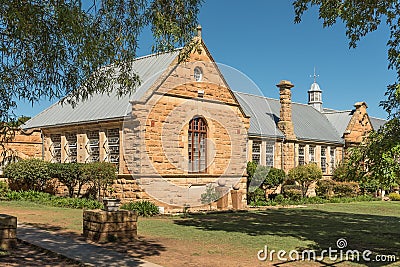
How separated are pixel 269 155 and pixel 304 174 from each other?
8.08ft

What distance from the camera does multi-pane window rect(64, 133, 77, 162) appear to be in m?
24.3

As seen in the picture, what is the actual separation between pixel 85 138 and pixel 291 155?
14.3 m

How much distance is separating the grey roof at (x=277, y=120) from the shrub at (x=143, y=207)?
10.9 m

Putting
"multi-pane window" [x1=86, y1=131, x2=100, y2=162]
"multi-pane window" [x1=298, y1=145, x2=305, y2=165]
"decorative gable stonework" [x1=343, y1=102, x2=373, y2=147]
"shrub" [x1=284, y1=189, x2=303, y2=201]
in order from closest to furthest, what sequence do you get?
"multi-pane window" [x1=86, y1=131, x2=100, y2=162] < "shrub" [x1=284, y1=189, x2=303, y2=201] < "multi-pane window" [x1=298, y1=145, x2=305, y2=165] < "decorative gable stonework" [x1=343, y1=102, x2=373, y2=147]

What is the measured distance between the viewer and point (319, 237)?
13.6 meters

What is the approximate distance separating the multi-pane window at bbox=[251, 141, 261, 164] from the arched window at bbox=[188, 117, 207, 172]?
7158 millimetres

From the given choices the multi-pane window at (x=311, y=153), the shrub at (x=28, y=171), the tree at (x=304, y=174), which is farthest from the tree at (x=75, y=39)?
the multi-pane window at (x=311, y=153)

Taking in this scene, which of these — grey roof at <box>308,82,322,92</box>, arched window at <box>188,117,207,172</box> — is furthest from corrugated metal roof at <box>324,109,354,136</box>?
arched window at <box>188,117,207,172</box>

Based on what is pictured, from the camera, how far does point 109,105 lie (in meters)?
22.8

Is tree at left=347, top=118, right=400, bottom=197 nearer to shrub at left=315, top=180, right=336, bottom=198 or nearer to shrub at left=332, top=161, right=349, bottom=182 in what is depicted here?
shrub at left=315, top=180, right=336, bottom=198

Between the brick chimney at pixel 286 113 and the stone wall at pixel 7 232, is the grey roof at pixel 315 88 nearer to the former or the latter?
the brick chimney at pixel 286 113

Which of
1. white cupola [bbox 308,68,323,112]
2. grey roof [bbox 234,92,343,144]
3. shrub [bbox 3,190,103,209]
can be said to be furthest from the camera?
white cupola [bbox 308,68,323,112]

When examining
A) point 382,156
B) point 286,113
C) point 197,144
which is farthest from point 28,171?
point 382,156

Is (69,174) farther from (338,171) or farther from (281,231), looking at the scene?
(338,171)
